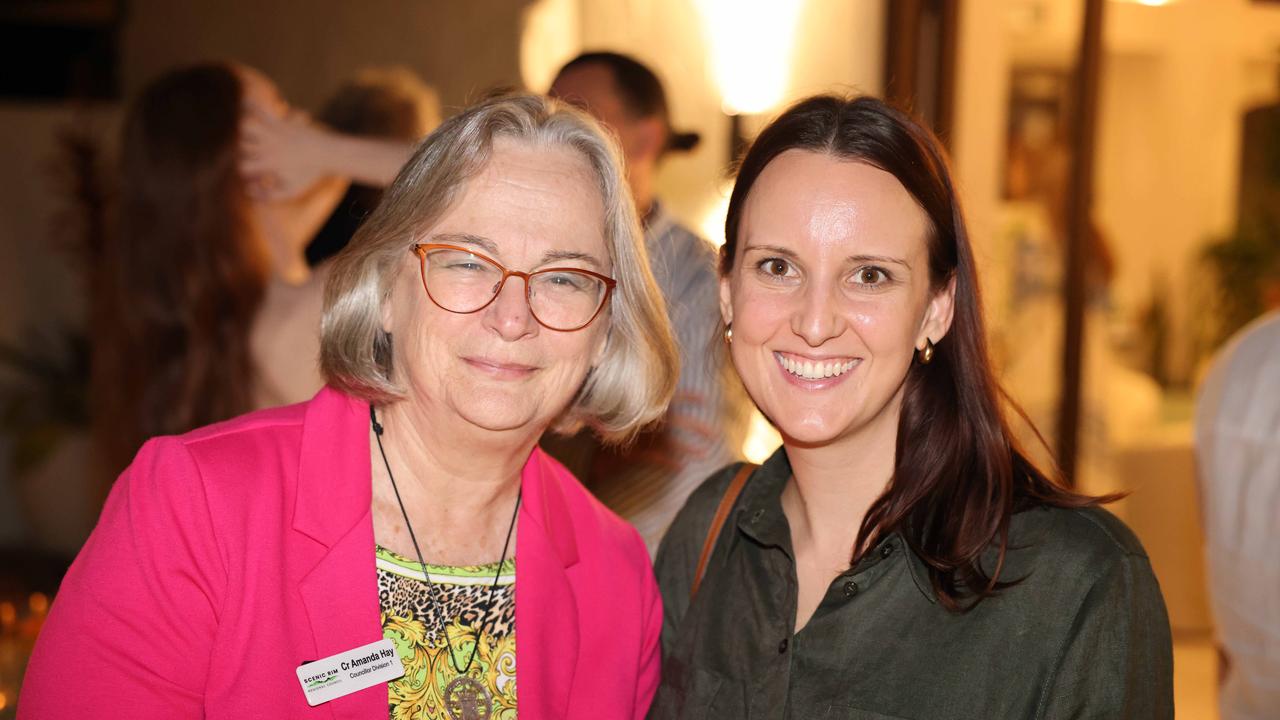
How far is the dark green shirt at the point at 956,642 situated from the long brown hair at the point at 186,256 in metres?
1.64

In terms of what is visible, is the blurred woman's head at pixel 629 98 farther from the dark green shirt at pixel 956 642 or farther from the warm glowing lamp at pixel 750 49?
the warm glowing lamp at pixel 750 49

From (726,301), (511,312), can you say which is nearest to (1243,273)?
(726,301)

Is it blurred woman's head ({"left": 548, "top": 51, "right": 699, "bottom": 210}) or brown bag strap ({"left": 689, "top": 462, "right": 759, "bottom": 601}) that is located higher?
blurred woman's head ({"left": 548, "top": 51, "right": 699, "bottom": 210})

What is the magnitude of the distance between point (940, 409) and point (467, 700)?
2.98ft

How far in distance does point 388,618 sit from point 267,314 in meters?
1.45

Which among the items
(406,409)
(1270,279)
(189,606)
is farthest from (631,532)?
(1270,279)

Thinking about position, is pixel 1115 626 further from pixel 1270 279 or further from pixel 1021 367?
pixel 1270 279

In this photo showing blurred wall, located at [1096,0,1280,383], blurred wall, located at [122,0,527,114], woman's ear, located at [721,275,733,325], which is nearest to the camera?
woman's ear, located at [721,275,733,325]

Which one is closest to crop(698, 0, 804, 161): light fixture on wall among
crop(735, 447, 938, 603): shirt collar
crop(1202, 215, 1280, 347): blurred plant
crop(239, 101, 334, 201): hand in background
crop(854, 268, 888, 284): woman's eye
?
crop(1202, 215, 1280, 347): blurred plant

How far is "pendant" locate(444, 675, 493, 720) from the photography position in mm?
1770

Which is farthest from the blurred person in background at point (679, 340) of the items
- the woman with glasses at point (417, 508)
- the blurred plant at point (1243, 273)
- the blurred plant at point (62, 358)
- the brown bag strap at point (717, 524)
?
the blurred plant at point (62, 358)

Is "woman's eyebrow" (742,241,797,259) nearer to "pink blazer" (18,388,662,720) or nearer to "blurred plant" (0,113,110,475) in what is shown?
"pink blazer" (18,388,662,720)

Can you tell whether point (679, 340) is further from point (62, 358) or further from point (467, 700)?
point (62, 358)

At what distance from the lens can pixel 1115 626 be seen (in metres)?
1.61
